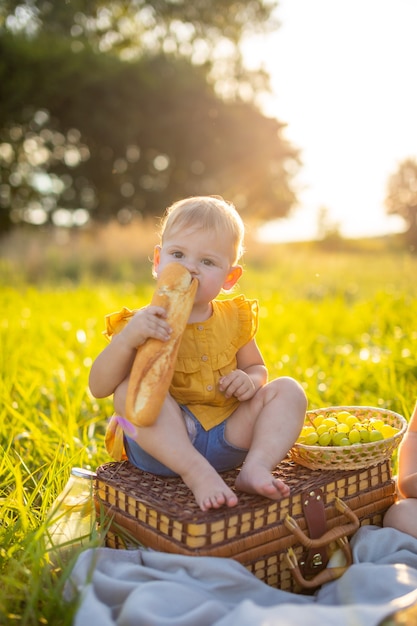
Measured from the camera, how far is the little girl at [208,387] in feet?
5.90

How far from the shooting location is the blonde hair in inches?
76.7

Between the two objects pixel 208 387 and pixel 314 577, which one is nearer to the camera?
pixel 314 577

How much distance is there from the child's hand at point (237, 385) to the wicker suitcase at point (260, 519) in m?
0.25

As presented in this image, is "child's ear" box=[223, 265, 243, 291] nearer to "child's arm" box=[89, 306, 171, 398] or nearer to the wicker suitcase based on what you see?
"child's arm" box=[89, 306, 171, 398]

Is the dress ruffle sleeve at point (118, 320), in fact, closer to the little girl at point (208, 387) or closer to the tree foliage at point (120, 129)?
the little girl at point (208, 387)

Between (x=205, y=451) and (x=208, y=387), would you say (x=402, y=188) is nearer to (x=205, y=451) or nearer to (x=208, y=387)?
(x=208, y=387)

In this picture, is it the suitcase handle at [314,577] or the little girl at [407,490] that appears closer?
the suitcase handle at [314,577]

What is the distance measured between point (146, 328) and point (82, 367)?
6.58 ft

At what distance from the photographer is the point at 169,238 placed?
1971 millimetres

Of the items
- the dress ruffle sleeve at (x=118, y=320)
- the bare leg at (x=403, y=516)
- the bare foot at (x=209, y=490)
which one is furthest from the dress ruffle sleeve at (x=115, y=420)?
the bare leg at (x=403, y=516)

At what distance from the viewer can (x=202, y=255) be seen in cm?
195

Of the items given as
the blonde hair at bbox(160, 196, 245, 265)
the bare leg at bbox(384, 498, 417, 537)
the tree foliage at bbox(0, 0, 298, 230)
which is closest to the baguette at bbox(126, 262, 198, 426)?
the blonde hair at bbox(160, 196, 245, 265)

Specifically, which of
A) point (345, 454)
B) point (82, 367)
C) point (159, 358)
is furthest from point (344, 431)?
point (82, 367)

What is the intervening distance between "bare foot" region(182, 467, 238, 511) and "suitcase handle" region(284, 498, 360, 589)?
19cm
